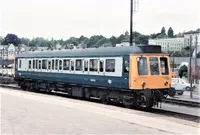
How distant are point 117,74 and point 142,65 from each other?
1390mm

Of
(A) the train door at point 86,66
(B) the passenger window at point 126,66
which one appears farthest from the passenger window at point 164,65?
(A) the train door at point 86,66

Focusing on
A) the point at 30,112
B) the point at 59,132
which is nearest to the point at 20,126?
the point at 59,132

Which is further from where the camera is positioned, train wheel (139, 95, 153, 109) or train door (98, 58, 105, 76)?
train door (98, 58, 105, 76)

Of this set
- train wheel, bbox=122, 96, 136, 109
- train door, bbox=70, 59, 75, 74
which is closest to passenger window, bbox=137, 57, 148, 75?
train wheel, bbox=122, 96, 136, 109

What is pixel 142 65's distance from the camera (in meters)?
18.6

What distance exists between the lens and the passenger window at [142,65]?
60.6ft

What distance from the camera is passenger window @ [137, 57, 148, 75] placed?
18484 millimetres

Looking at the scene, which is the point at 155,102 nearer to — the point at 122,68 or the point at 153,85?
the point at 153,85

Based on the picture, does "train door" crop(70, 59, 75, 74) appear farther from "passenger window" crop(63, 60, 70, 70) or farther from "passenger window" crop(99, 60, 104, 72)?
"passenger window" crop(99, 60, 104, 72)

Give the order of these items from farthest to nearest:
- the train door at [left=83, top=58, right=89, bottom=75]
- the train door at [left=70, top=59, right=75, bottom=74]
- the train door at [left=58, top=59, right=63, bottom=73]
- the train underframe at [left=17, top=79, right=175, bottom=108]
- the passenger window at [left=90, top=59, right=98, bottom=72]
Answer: the train door at [left=58, top=59, right=63, bottom=73], the train door at [left=70, top=59, right=75, bottom=74], the train door at [left=83, top=58, right=89, bottom=75], the passenger window at [left=90, top=59, right=98, bottom=72], the train underframe at [left=17, top=79, right=175, bottom=108]

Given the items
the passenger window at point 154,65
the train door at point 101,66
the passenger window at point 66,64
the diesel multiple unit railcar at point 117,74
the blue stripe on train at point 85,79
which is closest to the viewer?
the diesel multiple unit railcar at point 117,74

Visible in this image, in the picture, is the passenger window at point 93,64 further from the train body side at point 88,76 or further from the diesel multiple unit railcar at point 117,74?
the train body side at point 88,76

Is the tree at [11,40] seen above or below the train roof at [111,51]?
above

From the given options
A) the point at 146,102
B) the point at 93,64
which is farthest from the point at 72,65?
the point at 146,102
